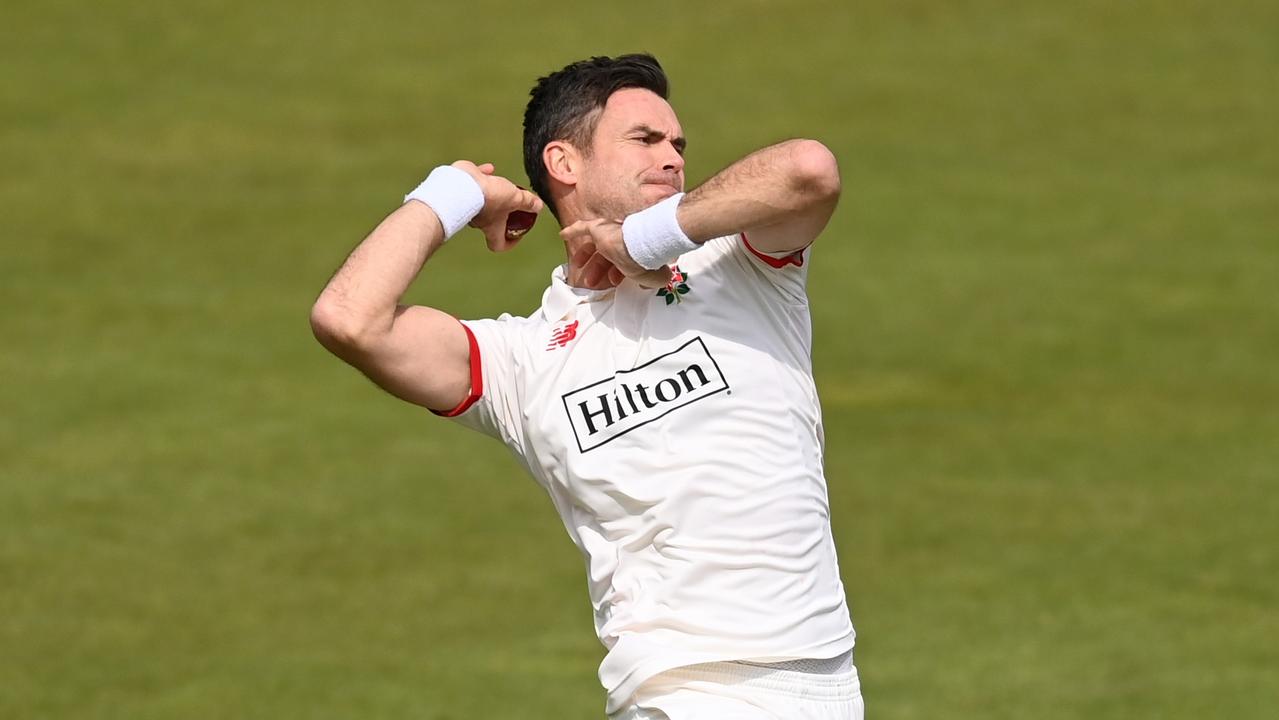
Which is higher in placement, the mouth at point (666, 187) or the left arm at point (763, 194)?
the mouth at point (666, 187)

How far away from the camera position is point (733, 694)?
208 inches

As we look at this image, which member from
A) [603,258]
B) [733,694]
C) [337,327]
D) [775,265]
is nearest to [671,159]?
[603,258]

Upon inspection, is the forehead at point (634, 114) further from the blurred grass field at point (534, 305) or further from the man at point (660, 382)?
the blurred grass field at point (534, 305)

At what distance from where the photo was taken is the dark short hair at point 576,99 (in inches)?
233

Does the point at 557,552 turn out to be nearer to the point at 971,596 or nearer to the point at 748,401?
the point at 971,596

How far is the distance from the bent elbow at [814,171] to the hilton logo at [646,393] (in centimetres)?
61

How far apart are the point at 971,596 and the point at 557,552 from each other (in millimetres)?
2810

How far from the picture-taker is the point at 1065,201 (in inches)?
802

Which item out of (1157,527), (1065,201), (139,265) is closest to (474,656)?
(1157,527)

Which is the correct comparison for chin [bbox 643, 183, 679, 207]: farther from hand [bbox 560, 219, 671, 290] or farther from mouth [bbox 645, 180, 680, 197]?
hand [bbox 560, 219, 671, 290]

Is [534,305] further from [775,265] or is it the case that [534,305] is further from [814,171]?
[814,171]

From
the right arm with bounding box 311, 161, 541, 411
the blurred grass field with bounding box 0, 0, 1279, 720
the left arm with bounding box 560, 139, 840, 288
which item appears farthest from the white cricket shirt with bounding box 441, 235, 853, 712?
the blurred grass field with bounding box 0, 0, 1279, 720

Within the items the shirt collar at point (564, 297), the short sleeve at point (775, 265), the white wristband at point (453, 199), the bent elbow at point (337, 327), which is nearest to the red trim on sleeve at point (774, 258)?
the short sleeve at point (775, 265)

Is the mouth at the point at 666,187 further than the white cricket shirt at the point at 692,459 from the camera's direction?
Yes
